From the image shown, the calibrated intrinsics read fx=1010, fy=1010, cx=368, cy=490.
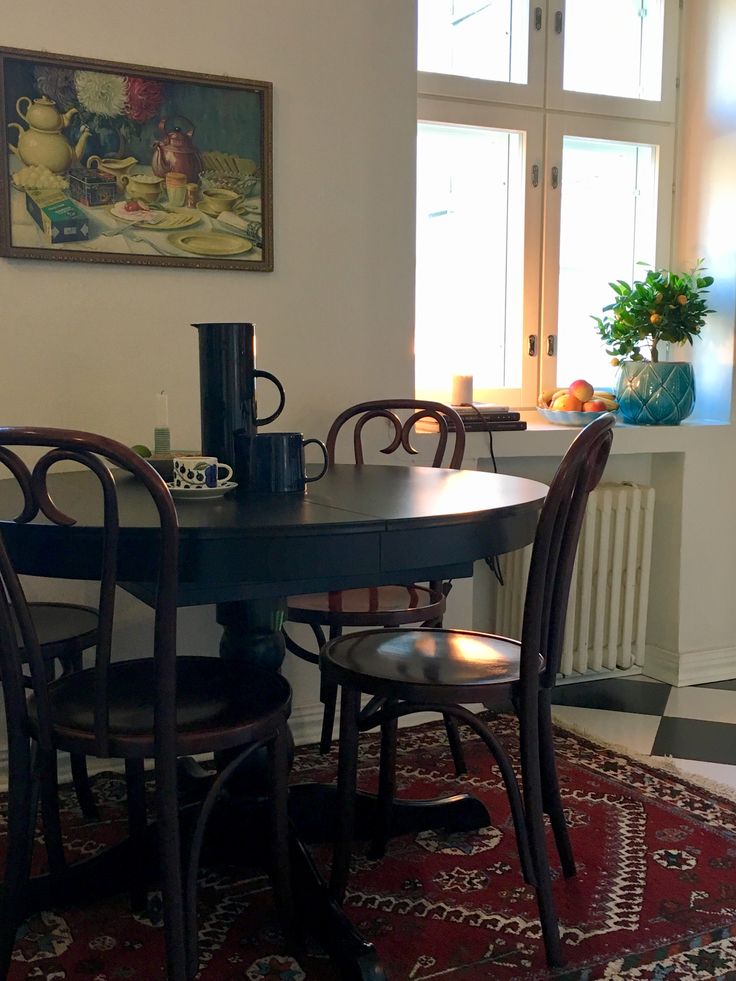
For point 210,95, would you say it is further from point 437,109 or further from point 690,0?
point 690,0

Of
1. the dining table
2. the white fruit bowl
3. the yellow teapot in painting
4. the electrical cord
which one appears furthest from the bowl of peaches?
the yellow teapot in painting

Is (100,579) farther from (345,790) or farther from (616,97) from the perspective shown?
(616,97)

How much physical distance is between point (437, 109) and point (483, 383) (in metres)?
0.88

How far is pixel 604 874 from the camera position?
1968 millimetres

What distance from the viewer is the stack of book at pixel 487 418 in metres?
2.94

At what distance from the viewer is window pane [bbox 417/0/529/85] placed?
124 inches

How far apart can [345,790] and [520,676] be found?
38 centimetres

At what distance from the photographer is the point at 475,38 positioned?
10.5ft

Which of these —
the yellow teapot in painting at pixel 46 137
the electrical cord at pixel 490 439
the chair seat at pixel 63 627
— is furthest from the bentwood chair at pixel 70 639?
the electrical cord at pixel 490 439

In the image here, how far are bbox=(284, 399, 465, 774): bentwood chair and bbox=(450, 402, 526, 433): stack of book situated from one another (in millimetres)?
69

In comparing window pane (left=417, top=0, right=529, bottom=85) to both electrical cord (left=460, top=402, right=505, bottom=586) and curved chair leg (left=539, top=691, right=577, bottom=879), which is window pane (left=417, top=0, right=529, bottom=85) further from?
curved chair leg (left=539, top=691, right=577, bottom=879)

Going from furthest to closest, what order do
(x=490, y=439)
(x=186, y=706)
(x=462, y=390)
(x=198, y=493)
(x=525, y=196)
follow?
(x=525, y=196) < (x=462, y=390) < (x=490, y=439) < (x=198, y=493) < (x=186, y=706)

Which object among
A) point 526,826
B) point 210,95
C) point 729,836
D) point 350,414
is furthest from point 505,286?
point 526,826

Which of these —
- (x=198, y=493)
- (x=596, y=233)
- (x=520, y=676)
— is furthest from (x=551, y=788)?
(x=596, y=233)
